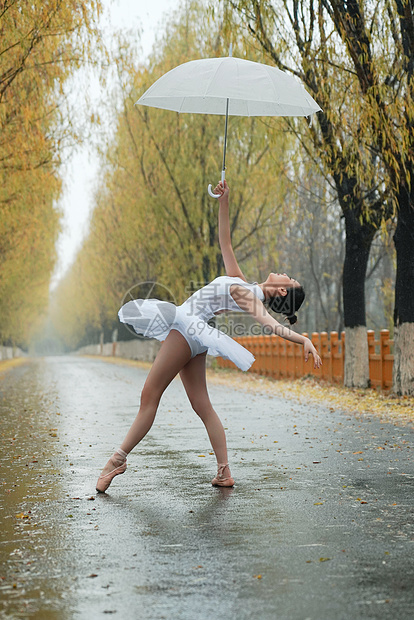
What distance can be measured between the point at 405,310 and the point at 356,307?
3.00 metres

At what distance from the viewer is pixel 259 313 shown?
614 centimetres

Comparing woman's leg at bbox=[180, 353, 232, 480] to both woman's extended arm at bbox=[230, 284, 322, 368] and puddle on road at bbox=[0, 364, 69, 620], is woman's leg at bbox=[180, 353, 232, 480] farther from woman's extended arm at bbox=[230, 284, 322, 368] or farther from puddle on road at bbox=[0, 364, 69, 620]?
puddle on road at bbox=[0, 364, 69, 620]

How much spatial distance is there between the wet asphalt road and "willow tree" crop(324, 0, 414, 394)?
5.30 m

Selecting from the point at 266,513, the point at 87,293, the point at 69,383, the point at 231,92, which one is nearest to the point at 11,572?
the point at 266,513

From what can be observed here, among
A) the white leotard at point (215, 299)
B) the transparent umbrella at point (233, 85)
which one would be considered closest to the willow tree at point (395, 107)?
the transparent umbrella at point (233, 85)

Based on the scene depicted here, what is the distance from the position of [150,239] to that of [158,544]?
30.3 metres

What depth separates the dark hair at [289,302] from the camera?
20.6 ft

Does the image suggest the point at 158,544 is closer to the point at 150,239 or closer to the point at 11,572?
the point at 11,572

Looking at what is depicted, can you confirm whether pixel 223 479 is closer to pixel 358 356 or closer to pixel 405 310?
pixel 405 310

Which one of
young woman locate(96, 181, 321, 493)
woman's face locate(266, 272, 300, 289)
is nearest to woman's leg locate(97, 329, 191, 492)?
young woman locate(96, 181, 321, 493)

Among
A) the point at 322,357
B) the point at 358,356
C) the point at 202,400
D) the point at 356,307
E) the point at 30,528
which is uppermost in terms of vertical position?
the point at 356,307

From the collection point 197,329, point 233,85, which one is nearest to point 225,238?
point 197,329

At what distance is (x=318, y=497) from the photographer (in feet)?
20.7

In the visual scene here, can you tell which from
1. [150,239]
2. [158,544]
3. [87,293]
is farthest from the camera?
[87,293]
